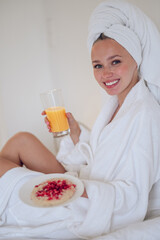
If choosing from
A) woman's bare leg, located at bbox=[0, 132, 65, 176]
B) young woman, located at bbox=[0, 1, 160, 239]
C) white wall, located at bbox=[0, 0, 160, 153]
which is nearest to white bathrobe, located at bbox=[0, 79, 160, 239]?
young woman, located at bbox=[0, 1, 160, 239]

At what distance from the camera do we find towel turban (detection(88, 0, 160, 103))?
4.04ft

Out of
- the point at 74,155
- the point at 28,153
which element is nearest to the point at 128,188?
the point at 74,155

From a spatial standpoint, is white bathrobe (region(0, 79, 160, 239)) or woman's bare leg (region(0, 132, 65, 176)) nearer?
white bathrobe (region(0, 79, 160, 239))

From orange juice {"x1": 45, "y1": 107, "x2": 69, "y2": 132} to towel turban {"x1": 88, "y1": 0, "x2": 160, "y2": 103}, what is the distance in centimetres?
57

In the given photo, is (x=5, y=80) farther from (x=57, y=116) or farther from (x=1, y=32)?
(x=57, y=116)

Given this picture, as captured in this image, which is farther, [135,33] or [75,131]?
[75,131]

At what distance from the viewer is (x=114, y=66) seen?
1308 mm

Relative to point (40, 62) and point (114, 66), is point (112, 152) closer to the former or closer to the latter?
point (114, 66)

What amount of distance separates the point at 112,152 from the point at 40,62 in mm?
1744

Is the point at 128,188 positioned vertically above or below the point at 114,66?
below

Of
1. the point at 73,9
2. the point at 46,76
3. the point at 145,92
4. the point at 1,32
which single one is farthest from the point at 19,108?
the point at 145,92

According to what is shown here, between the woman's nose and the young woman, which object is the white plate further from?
the woman's nose

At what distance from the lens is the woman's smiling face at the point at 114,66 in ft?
4.19

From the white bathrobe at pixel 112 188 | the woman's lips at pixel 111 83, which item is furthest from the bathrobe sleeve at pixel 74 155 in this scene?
the woman's lips at pixel 111 83
